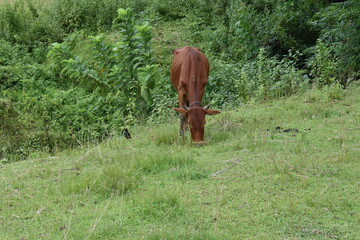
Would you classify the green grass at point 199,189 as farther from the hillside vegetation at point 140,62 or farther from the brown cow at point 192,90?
the hillside vegetation at point 140,62

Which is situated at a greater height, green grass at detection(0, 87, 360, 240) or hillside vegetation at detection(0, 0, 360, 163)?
hillside vegetation at detection(0, 0, 360, 163)

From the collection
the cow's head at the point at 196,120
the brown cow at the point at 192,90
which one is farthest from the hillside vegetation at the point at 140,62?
the cow's head at the point at 196,120

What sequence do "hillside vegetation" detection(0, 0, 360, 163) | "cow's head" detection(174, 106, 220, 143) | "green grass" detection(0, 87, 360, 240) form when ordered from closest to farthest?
"green grass" detection(0, 87, 360, 240), "cow's head" detection(174, 106, 220, 143), "hillside vegetation" detection(0, 0, 360, 163)

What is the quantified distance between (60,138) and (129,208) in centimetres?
637

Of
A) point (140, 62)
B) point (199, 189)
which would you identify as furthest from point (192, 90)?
point (140, 62)

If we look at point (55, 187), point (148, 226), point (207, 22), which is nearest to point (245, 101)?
point (55, 187)

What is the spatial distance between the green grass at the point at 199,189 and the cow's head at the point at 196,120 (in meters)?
0.20

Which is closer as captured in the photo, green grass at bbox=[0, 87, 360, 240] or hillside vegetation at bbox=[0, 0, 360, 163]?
green grass at bbox=[0, 87, 360, 240]

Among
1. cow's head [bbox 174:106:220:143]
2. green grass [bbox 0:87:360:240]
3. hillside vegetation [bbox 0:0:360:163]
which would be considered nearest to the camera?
green grass [bbox 0:87:360:240]

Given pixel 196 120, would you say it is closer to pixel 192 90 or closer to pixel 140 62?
pixel 192 90

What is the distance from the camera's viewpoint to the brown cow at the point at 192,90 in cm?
783

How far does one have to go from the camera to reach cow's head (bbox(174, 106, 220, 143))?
7785mm

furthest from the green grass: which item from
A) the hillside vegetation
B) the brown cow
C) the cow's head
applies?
the hillside vegetation

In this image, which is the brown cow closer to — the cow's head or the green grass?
the cow's head
